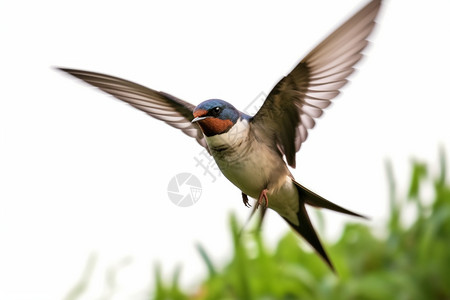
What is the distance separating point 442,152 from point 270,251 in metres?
0.78

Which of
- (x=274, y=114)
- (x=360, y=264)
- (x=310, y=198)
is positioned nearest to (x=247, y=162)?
(x=274, y=114)

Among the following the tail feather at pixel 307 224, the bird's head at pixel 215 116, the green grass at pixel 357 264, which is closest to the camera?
the bird's head at pixel 215 116

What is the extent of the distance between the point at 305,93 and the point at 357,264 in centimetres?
159

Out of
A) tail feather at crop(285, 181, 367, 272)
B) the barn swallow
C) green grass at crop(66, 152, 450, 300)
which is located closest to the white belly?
the barn swallow

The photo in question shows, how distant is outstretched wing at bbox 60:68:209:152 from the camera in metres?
0.98

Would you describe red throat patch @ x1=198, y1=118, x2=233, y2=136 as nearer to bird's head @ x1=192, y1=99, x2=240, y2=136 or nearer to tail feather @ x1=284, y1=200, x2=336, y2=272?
bird's head @ x1=192, y1=99, x2=240, y2=136

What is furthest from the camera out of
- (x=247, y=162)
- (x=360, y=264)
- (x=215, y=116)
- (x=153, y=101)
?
(x=360, y=264)

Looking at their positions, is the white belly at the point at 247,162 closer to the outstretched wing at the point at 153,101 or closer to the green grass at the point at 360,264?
the outstretched wing at the point at 153,101

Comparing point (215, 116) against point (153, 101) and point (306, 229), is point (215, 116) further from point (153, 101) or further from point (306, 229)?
point (306, 229)

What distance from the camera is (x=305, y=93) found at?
97cm

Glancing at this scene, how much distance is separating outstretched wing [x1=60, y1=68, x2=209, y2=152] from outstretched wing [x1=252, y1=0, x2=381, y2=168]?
0.14 m

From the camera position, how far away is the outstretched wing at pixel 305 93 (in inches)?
34.0

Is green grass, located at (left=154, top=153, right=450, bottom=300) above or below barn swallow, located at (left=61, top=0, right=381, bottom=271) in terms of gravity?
below

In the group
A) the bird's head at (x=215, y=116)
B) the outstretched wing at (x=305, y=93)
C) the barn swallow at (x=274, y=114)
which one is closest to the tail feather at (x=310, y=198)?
the barn swallow at (x=274, y=114)
